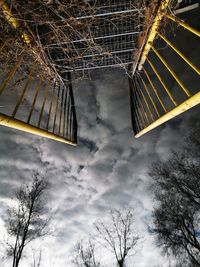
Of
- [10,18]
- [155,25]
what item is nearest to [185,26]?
[155,25]

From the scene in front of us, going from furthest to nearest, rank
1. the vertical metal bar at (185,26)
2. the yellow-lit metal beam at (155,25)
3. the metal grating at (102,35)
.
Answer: the metal grating at (102,35)
the yellow-lit metal beam at (155,25)
the vertical metal bar at (185,26)

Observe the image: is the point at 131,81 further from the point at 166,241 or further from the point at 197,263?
the point at 197,263

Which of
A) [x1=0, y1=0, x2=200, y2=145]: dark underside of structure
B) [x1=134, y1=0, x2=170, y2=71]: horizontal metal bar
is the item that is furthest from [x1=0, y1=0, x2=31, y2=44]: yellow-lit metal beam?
[x1=134, y1=0, x2=170, y2=71]: horizontal metal bar

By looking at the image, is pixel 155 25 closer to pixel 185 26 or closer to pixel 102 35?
pixel 185 26

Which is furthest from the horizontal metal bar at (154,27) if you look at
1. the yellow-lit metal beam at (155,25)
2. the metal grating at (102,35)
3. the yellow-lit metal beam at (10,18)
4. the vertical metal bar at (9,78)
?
the vertical metal bar at (9,78)

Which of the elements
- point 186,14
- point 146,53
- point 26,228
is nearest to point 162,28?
point 146,53

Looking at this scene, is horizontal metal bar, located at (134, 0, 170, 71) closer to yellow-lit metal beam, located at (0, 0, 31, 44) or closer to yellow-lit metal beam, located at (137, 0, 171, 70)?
yellow-lit metal beam, located at (137, 0, 171, 70)

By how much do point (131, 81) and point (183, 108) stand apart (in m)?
1.90

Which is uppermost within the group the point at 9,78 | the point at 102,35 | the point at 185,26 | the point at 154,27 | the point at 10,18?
the point at 102,35

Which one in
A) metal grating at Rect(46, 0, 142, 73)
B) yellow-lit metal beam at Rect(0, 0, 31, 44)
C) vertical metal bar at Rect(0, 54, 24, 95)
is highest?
metal grating at Rect(46, 0, 142, 73)

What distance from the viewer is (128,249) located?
625 inches

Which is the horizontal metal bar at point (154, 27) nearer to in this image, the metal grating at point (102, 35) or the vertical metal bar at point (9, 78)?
the metal grating at point (102, 35)

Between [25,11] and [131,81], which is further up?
[131,81]

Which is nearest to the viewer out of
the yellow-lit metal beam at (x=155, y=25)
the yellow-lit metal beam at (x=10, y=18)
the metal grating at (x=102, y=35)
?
the yellow-lit metal beam at (x=10, y=18)
